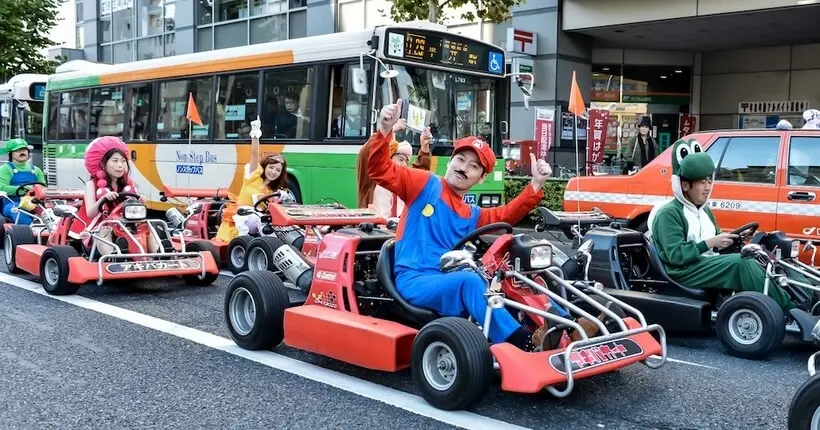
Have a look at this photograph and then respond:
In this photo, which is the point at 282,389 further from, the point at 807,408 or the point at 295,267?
the point at 807,408

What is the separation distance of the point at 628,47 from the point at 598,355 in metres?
18.6

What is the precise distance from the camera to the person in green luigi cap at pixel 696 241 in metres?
5.91

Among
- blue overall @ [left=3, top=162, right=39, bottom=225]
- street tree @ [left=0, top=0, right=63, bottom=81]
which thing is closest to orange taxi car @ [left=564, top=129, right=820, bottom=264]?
blue overall @ [left=3, top=162, right=39, bottom=225]

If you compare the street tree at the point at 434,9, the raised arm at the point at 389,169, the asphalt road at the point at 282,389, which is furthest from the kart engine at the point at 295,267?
the street tree at the point at 434,9

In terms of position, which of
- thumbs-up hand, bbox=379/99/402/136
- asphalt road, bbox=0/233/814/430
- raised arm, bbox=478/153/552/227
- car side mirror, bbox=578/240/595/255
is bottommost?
asphalt road, bbox=0/233/814/430

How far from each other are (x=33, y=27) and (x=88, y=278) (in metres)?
20.1

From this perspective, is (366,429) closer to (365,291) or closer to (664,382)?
(365,291)

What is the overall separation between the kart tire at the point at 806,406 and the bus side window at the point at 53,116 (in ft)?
55.5

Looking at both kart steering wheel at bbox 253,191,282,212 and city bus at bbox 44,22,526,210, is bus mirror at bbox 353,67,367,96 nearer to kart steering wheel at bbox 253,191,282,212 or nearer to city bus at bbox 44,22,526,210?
city bus at bbox 44,22,526,210

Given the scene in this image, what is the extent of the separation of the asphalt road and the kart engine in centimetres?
65

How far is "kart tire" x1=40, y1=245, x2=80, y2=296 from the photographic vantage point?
7344 mm

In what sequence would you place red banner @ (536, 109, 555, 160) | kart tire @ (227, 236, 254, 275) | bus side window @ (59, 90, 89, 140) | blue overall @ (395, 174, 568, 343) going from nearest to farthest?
blue overall @ (395, 174, 568, 343) → kart tire @ (227, 236, 254, 275) → bus side window @ (59, 90, 89, 140) → red banner @ (536, 109, 555, 160)

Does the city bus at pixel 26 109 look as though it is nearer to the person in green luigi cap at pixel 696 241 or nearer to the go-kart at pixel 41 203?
the go-kart at pixel 41 203

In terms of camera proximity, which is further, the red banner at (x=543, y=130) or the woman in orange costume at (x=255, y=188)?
the red banner at (x=543, y=130)
